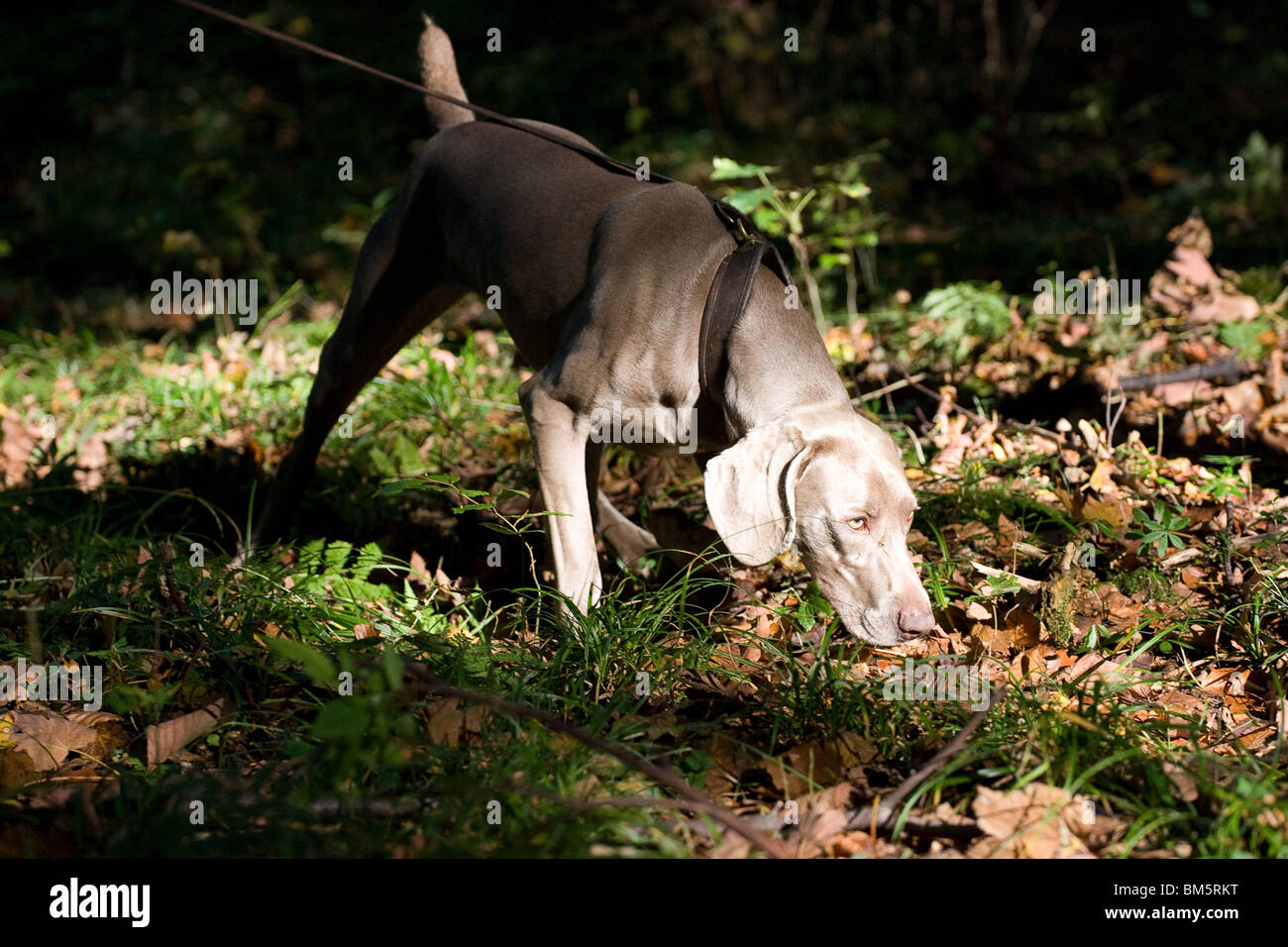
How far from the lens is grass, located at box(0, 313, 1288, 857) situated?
1.97m

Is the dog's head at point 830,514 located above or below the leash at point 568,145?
below

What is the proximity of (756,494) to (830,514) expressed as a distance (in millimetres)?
185

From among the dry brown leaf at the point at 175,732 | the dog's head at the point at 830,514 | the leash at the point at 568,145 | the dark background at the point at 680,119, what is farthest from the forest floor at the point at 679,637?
the dark background at the point at 680,119

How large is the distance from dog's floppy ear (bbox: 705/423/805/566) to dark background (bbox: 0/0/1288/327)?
3.63 meters

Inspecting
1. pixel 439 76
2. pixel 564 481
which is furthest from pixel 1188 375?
pixel 439 76

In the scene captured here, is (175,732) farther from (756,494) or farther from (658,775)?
(756,494)

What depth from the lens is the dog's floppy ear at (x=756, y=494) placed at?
271 cm

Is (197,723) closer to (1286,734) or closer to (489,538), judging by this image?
(489,538)

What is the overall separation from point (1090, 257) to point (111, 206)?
23.1 feet

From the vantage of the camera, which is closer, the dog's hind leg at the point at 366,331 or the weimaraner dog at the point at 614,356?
the weimaraner dog at the point at 614,356

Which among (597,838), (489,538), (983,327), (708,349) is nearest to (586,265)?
(708,349)

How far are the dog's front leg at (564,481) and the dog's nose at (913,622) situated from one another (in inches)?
31.6

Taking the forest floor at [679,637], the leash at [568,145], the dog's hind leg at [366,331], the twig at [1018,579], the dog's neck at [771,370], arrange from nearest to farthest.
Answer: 1. the forest floor at [679,637]
2. the dog's neck at [771,370]
3. the twig at [1018,579]
4. the leash at [568,145]
5. the dog's hind leg at [366,331]

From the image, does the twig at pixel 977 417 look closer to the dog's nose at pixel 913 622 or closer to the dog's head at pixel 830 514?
the dog's head at pixel 830 514
